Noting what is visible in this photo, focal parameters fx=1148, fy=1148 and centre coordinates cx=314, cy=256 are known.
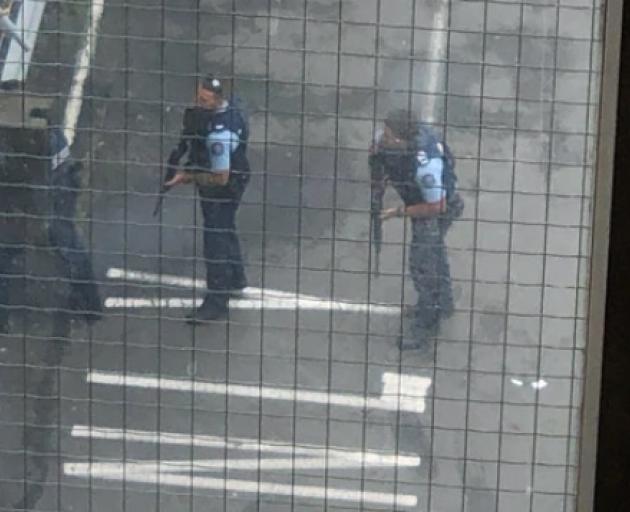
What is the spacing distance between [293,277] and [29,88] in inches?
12.3

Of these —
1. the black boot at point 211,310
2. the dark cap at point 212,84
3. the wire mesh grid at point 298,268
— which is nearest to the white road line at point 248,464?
the wire mesh grid at point 298,268

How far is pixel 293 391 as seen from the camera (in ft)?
3.82

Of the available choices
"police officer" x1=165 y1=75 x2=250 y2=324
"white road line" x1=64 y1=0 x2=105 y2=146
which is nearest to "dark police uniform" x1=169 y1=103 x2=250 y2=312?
"police officer" x1=165 y1=75 x2=250 y2=324

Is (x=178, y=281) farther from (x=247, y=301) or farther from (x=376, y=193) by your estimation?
(x=376, y=193)

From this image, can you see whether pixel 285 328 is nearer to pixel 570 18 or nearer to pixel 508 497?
pixel 508 497

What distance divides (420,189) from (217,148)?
199 mm

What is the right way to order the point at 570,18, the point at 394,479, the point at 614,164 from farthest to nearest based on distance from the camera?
the point at 394,479
the point at 570,18
the point at 614,164

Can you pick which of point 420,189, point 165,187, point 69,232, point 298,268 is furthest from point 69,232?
point 420,189

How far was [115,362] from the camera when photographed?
45.7 inches

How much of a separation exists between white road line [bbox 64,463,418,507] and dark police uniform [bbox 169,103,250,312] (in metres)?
0.19

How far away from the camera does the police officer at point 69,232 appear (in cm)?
112

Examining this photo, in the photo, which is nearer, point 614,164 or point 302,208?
point 614,164

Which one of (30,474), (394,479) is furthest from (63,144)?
(394,479)

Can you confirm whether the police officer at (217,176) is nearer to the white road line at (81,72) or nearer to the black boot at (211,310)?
the black boot at (211,310)
